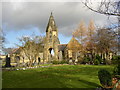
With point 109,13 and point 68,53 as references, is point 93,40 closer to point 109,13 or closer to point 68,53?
point 68,53

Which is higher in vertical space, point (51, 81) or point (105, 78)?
point (105, 78)

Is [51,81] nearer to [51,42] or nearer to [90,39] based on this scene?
[90,39]

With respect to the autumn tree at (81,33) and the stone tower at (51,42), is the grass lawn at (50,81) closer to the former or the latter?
the autumn tree at (81,33)

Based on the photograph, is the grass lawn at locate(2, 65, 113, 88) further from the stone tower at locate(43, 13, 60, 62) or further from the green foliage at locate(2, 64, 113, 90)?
the stone tower at locate(43, 13, 60, 62)

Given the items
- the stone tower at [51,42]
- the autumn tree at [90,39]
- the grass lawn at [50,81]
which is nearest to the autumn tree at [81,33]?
the autumn tree at [90,39]

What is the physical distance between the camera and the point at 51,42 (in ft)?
200

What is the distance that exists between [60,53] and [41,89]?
50950 millimetres

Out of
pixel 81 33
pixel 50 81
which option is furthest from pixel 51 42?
pixel 50 81

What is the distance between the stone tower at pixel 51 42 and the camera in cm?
5923

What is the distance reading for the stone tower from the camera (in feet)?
194

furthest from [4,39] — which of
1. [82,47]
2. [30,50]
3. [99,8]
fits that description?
[99,8]

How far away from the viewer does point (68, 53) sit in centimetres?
6059

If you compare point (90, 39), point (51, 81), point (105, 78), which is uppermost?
point (90, 39)

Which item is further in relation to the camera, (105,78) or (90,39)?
(90,39)
